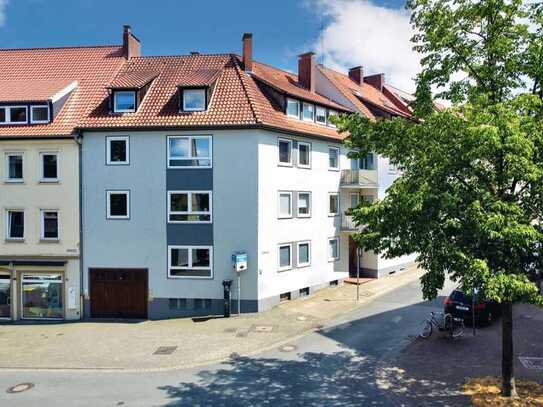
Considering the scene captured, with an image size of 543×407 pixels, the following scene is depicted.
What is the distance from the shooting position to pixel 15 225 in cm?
2328

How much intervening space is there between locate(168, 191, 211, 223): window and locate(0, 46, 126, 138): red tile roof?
20.7 ft

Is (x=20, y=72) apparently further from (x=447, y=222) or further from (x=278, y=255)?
(x=447, y=222)

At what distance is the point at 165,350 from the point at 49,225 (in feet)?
34.0

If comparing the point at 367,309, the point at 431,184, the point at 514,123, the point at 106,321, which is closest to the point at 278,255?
the point at 367,309

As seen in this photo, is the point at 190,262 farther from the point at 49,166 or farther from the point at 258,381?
the point at 258,381

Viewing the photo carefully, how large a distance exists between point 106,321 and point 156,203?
624 centimetres

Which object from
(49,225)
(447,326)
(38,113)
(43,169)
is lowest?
(447,326)

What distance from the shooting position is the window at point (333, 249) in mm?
27125

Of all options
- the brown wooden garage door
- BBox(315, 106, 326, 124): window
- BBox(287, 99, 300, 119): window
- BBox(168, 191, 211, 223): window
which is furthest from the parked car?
the brown wooden garage door

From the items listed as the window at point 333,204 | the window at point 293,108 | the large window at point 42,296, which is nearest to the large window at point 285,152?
the window at point 293,108

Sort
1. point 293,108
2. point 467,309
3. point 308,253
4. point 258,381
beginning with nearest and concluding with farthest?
point 258,381 < point 467,309 < point 293,108 < point 308,253

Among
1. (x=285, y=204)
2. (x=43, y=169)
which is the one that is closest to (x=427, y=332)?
(x=285, y=204)

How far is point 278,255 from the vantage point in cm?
2345

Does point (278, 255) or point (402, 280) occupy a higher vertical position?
point (278, 255)
